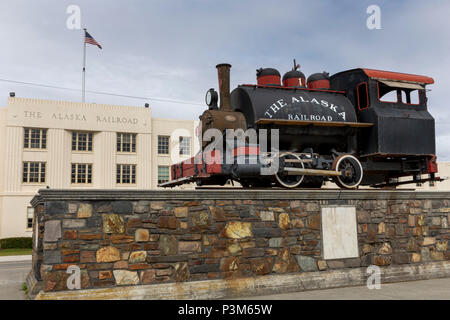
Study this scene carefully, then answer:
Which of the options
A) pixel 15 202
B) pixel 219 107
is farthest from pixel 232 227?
pixel 15 202

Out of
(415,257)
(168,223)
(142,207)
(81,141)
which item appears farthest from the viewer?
(81,141)

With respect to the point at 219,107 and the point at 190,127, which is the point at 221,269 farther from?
the point at 190,127

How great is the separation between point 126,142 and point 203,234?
22763 millimetres

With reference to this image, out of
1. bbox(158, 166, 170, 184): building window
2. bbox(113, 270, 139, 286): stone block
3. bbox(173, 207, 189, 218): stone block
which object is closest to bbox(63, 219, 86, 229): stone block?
bbox(113, 270, 139, 286): stone block

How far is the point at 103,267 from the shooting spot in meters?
6.88

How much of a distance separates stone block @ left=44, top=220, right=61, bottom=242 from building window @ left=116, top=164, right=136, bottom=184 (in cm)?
2253

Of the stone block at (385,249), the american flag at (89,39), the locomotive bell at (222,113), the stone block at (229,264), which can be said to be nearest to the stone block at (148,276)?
the stone block at (229,264)

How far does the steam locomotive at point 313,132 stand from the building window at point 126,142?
18246mm

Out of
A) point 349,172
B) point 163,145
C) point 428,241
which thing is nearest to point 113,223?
point 349,172

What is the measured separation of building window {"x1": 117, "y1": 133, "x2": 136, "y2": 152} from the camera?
95.3ft

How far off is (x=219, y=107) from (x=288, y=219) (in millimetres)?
4410

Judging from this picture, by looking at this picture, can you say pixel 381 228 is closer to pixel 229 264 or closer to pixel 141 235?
pixel 229 264

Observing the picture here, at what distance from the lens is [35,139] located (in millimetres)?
27094
